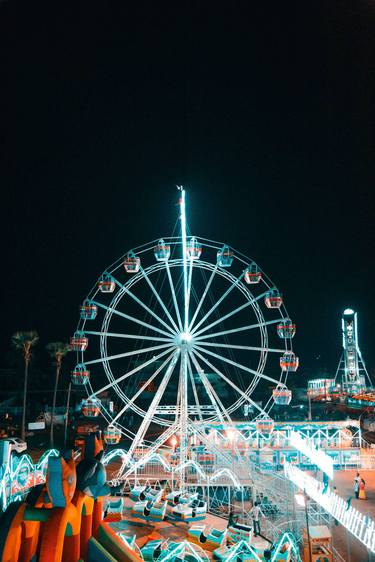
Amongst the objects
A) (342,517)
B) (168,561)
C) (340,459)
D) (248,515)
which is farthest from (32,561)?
(340,459)

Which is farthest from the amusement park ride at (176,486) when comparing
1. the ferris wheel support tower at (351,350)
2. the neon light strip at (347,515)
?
the ferris wheel support tower at (351,350)

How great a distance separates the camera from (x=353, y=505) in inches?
579

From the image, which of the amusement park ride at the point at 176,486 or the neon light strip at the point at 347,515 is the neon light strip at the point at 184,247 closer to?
the amusement park ride at the point at 176,486

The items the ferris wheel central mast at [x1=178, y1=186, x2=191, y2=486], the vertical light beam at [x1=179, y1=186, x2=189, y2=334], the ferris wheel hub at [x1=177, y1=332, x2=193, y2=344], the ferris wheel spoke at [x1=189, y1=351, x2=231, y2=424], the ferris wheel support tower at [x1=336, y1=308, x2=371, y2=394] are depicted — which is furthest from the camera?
the ferris wheel support tower at [x1=336, y1=308, x2=371, y2=394]

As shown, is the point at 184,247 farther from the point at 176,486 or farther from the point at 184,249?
the point at 176,486

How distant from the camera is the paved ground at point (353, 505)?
1115cm

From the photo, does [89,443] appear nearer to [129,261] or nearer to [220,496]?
[129,261]

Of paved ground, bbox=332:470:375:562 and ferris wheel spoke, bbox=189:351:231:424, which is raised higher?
ferris wheel spoke, bbox=189:351:231:424

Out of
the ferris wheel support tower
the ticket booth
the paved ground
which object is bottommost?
the paved ground

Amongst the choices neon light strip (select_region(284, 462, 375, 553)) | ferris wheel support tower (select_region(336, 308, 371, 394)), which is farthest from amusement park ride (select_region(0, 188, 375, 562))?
ferris wheel support tower (select_region(336, 308, 371, 394))

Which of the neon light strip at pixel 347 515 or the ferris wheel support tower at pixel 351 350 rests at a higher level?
the ferris wheel support tower at pixel 351 350

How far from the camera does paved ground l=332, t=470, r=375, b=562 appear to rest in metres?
11.1

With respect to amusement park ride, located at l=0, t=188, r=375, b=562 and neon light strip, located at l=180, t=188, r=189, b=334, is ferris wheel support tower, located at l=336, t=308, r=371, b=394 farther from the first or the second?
neon light strip, located at l=180, t=188, r=189, b=334

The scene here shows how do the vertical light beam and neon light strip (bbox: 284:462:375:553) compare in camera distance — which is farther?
the vertical light beam
